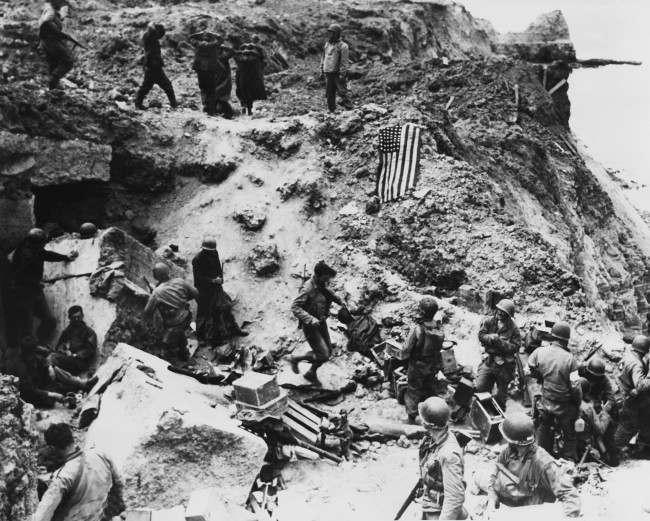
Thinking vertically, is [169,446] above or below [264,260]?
above

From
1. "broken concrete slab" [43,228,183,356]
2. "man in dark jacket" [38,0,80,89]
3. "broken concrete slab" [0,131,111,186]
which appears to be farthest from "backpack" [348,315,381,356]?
"man in dark jacket" [38,0,80,89]

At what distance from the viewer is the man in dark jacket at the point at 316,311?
25.0 feet

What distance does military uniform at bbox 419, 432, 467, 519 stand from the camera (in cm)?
427

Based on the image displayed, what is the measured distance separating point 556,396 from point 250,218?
5.98 metres

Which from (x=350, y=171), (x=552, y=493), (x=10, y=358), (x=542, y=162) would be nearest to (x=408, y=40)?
(x=542, y=162)

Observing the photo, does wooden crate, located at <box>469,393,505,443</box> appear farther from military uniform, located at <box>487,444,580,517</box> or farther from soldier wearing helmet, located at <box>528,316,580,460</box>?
military uniform, located at <box>487,444,580,517</box>

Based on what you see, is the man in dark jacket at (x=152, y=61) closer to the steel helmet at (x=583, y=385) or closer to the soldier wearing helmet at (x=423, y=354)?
the soldier wearing helmet at (x=423, y=354)

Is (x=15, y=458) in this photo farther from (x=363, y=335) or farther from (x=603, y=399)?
(x=603, y=399)

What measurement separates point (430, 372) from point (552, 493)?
2838 mm

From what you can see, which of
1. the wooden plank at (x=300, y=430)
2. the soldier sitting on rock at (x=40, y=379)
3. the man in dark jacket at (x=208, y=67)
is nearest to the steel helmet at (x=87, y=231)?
the soldier sitting on rock at (x=40, y=379)

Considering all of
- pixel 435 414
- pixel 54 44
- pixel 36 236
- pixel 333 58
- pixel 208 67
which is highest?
pixel 333 58

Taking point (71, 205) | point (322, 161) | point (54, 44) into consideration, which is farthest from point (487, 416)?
point (54, 44)

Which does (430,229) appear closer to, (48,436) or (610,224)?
(48,436)

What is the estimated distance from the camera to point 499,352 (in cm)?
741
